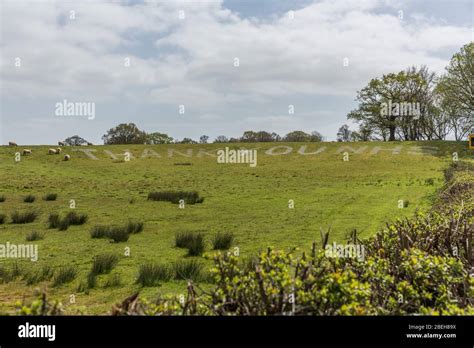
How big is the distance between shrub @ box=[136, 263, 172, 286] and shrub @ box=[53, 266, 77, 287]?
60.4 inches

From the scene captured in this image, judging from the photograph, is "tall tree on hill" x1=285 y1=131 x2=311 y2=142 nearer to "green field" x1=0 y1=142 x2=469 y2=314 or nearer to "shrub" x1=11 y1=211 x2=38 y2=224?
"green field" x1=0 y1=142 x2=469 y2=314

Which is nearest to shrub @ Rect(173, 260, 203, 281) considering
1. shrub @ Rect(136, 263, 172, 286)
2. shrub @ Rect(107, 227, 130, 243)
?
shrub @ Rect(136, 263, 172, 286)

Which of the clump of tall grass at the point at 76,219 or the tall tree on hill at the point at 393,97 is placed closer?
the clump of tall grass at the point at 76,219

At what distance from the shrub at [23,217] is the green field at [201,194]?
0.35 meters

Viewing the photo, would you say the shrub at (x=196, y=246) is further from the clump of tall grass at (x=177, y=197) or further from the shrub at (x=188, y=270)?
the clump of tall grass at (x=177, y=197)

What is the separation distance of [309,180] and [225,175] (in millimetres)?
7634

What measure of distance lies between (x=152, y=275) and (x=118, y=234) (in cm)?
516

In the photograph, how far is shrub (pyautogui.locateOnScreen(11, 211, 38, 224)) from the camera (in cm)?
1858

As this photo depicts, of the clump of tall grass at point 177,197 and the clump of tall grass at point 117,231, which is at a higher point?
the clump of tall grass at point 177,197

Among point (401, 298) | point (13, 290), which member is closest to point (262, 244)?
point (13, 290)

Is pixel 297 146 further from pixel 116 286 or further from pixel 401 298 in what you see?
pixel 401 298

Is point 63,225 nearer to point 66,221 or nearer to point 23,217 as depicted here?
point 66,221

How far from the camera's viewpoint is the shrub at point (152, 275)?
946 cm

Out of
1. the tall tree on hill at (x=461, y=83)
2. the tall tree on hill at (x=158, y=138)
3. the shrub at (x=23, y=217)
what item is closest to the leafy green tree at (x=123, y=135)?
the tall tree on hill at (x=158, y=138)
